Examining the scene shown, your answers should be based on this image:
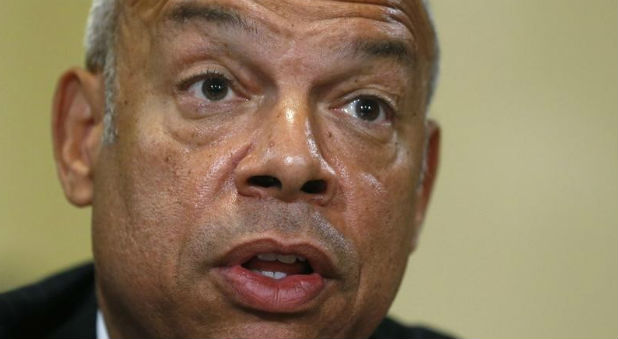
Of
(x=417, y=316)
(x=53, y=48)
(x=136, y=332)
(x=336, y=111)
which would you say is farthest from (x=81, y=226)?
(x=336, y=111)

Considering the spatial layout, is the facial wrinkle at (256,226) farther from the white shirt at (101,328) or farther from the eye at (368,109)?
the white shirt at (101,328)

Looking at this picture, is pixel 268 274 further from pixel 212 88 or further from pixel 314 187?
pixel 212 88

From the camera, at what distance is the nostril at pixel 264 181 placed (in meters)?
1.42

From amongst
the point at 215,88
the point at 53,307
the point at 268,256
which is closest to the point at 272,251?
the point at 268,256

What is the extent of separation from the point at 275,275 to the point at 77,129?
20.1 inches

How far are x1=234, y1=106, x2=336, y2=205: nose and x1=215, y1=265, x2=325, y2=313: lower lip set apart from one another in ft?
0.39

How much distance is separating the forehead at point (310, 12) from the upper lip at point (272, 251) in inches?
12.7

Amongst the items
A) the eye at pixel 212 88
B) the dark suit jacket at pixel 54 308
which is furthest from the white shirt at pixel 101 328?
the eye at pixel 212 88

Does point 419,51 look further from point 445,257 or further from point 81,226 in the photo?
point 81,226

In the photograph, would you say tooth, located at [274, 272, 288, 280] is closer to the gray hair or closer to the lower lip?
the lower lip

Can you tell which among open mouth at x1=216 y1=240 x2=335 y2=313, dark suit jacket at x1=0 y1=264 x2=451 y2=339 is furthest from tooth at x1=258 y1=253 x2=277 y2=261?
dark suit jacket at x1=0 y1=264 x2=451 y2=339

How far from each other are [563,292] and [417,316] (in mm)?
402

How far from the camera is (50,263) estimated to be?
2658 mm

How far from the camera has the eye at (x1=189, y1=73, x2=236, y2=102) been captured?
1.51 metres
